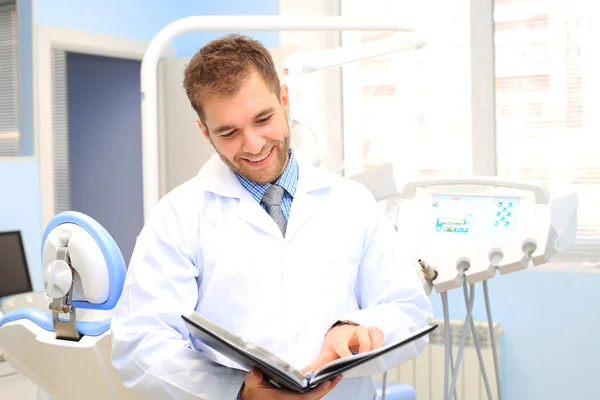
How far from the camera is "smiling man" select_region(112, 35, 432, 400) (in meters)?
1.23

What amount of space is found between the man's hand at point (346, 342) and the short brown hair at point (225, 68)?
1.40 feet

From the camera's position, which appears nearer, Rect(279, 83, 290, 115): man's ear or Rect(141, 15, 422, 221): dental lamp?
Rect(279, 83, 290, 115): man's ear

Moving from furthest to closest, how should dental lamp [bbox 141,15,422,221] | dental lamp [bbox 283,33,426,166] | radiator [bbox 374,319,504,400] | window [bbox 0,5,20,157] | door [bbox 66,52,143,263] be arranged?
door [bbox 66,52,143,263]
window [bbox 0,5,20,157]
radiator [bbox 374,319,504,400]
dental lamp [bbox 283,33,426,166]
dental lamp [bbox 141,15,422,221]

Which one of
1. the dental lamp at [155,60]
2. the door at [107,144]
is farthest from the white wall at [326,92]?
the dental lamp at [155,60]

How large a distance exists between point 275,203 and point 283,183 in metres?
0.04

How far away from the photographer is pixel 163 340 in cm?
122

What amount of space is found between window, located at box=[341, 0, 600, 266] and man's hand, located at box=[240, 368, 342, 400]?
2287mm

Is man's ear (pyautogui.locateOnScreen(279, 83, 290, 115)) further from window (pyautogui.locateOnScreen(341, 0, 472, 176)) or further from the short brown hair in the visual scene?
window (pyautogui.locateOnScreen(341, 0, 472, 176))

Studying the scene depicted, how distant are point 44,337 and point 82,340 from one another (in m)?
0.10

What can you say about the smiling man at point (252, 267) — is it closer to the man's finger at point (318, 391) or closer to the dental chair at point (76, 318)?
the man's finger at point (318, 391)

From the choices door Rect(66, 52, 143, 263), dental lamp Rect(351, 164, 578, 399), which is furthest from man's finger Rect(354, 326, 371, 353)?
door Rect(66, 52, 143, 263)

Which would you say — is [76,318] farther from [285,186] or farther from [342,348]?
[342,348]

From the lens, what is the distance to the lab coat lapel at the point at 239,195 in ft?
4.45

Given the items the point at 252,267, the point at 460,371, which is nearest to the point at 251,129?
the point at 252,267
